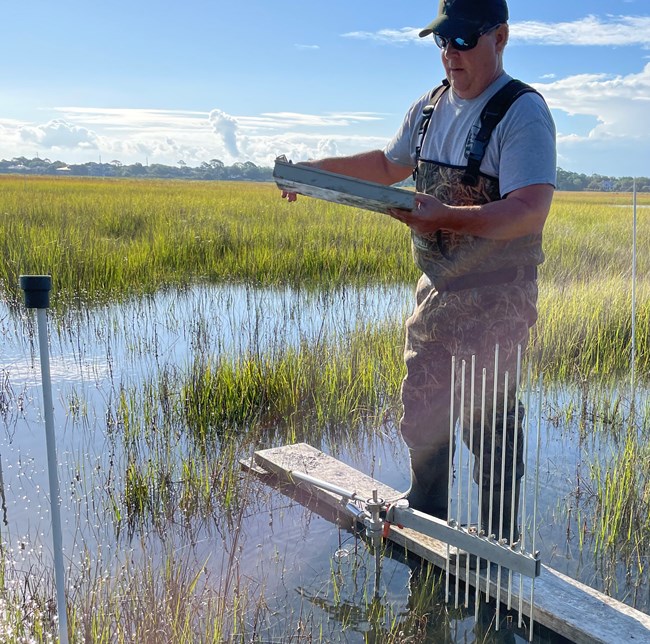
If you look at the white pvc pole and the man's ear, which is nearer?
the white pvc pole

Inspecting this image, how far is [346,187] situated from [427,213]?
0.88ft

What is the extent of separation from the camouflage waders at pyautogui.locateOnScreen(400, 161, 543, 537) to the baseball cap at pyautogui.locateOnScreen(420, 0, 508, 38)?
443 mm

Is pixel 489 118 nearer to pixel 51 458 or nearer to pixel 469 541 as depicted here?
pixel 469 541

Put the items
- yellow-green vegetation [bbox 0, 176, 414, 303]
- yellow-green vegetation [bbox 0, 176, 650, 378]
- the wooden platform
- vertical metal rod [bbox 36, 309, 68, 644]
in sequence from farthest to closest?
yellow-green vegetation [bbox 0, 176, 414, 303] < yellow-green vegetation [bbox 0, 176, 650, 378] < the wooden platform < vertical metal rod [bbox 36, 309, 68, 644]

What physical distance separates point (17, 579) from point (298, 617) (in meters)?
1.00

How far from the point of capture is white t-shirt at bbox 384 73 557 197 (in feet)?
8.07

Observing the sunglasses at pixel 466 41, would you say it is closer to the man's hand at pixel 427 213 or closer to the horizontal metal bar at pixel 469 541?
the man's hand at pixel 427 213

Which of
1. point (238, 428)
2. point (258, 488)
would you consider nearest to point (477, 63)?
point (258, 488)

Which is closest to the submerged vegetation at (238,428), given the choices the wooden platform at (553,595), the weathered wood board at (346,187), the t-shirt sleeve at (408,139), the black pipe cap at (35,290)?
the wooden platform at (553,595)

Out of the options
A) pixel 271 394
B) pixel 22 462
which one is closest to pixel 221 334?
pixel 271 394

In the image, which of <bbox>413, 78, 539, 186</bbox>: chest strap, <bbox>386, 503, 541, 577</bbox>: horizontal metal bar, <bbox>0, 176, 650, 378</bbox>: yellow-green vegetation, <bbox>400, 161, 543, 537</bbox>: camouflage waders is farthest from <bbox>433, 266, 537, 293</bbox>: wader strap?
<bbox>0, 176, 650, 378</bbox>: yellow-green vegetation

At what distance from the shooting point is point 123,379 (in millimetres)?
5633

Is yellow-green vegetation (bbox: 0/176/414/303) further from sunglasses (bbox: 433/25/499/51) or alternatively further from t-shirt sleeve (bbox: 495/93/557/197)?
t-shirt sleeve (bbox: 495/93/557/197)

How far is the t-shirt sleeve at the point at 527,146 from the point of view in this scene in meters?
2.46
